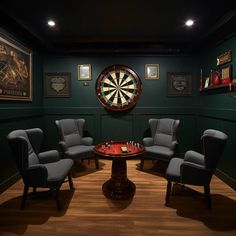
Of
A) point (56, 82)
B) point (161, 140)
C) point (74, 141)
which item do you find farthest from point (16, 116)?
point (161, 140)

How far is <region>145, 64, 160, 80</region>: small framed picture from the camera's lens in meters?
4.11

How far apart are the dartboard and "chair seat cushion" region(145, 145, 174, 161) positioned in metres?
1.21

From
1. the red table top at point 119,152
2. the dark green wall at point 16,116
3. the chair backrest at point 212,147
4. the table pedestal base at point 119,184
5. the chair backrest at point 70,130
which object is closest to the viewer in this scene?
the chair backrest at point 212,147

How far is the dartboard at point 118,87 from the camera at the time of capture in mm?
4109

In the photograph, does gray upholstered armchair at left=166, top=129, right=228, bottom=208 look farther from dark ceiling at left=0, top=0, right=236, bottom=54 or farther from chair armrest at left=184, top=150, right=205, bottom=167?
dark ceiling at left=0, top=0, right=236, bottom=54

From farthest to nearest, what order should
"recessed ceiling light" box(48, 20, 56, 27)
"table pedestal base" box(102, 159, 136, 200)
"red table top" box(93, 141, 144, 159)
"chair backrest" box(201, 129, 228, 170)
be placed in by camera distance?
"recessed ceiling light" box(48, 20, 56, 27) → "table pedestal base" box(102, 159, 136, 200) → "red table top" box(93, 141, 144, 159) → "chair backrest" box(201, 129, 228, 170)

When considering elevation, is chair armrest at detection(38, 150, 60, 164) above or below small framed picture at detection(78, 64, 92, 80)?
below

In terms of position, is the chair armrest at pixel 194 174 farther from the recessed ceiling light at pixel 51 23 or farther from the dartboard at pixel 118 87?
the recessed ceiling light at pixel 51 23

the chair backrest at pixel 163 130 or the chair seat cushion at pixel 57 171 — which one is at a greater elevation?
the chair backrest at pixel 163 130

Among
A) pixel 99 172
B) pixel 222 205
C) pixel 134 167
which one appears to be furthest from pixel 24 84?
pixel 222 205

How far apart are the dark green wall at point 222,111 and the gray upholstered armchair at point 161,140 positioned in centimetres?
66

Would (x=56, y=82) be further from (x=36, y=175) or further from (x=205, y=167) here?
(x=205, y=167)

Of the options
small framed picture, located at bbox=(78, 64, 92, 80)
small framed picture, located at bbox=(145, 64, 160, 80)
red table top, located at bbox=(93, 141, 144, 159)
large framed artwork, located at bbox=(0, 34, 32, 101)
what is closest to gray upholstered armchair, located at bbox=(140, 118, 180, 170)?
red table top, located at bbox=(93, 141, 144, 159)

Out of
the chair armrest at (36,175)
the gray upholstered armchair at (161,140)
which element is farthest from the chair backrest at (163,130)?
the chair armrest at (36,175)
